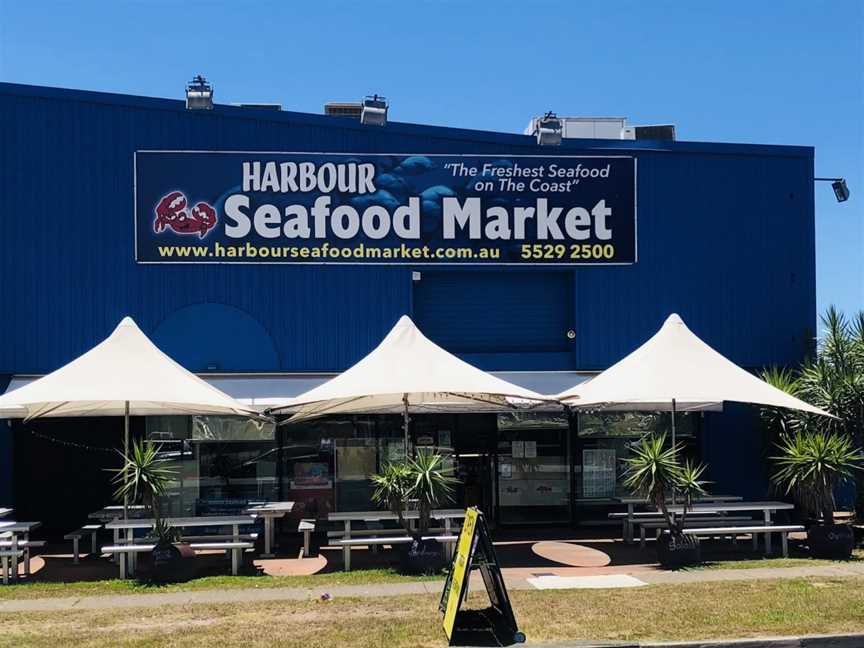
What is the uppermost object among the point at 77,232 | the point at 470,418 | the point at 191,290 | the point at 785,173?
the point at 785,173

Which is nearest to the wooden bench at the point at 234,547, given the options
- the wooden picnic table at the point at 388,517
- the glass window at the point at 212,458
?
the wooden picnic table at the point at 388,517

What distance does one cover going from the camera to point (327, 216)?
16531mm

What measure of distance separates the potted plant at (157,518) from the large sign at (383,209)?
500 cm

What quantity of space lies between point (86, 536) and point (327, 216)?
6.68 metres

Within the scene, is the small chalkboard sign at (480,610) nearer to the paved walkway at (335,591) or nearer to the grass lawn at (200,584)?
the paved walkway at (335,591)

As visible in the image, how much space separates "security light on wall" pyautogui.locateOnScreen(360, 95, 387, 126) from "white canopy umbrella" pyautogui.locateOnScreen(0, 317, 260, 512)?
5.81 m

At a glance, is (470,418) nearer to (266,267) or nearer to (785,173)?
(266,267)

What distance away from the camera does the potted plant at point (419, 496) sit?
12.1m

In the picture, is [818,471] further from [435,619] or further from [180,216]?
[180,216]

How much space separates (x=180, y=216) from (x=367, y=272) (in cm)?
337

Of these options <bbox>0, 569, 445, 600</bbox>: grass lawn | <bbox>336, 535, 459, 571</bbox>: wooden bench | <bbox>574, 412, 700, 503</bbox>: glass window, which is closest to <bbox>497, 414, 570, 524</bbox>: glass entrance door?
<bbox>574, 412, 700, 503</bbox>: glass window

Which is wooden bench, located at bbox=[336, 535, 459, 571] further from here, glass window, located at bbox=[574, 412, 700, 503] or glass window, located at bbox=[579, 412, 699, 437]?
glass window, located at bbox=[579, 412, 699, 437]

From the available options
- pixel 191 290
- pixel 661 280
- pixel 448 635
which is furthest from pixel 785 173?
pixel 448 635

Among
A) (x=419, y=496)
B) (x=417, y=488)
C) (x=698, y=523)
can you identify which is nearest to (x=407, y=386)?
(x=417, y=488)
